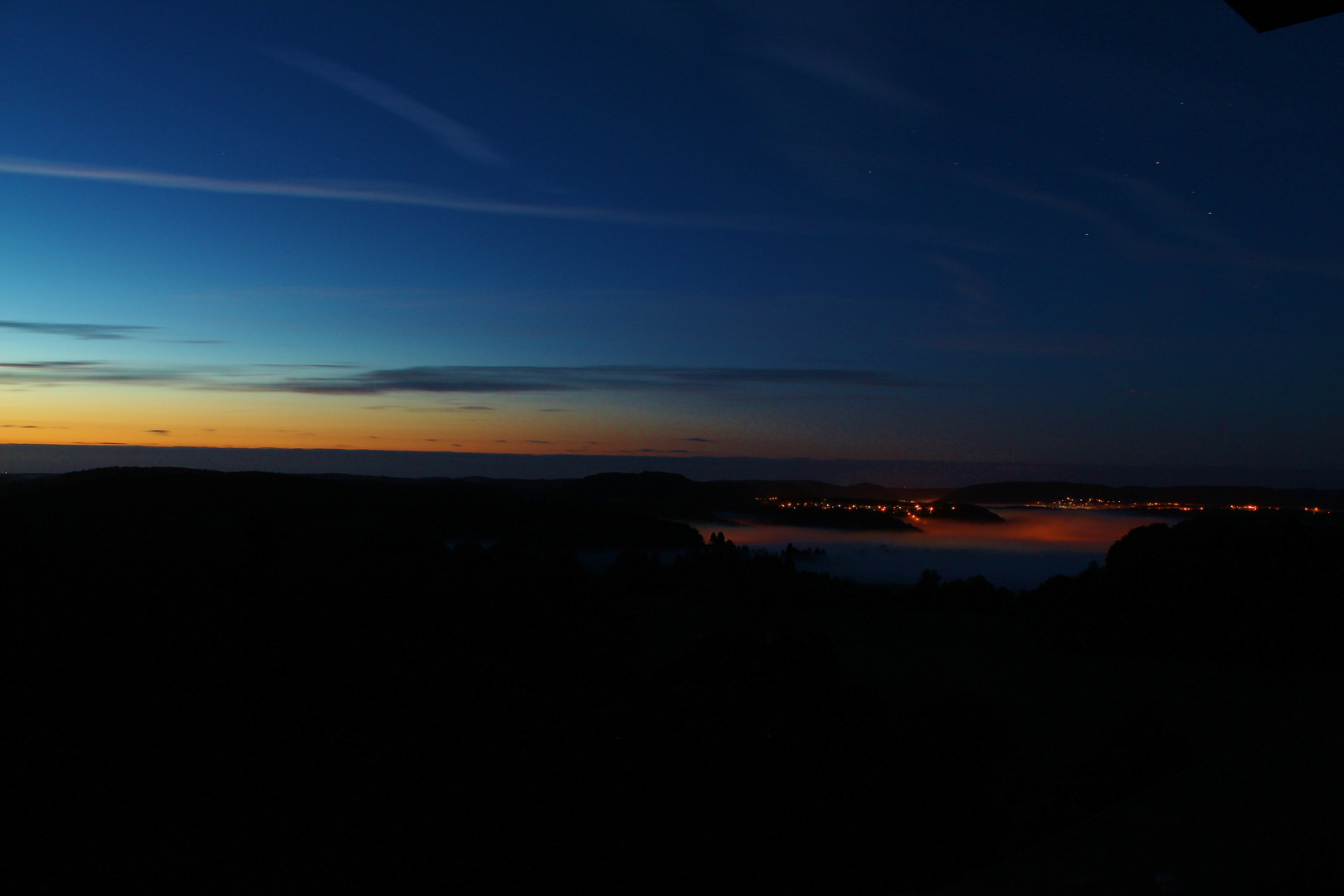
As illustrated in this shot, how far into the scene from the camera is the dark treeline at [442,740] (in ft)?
20.9

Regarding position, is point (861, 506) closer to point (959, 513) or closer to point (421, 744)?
point (959, 513)

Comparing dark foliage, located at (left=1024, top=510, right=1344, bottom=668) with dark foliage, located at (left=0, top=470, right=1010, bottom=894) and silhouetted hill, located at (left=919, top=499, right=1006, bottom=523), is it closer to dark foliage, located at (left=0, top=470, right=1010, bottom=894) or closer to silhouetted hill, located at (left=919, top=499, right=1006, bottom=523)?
dark foliage, located at (left=0, top=470, right=1010, bottom=894)

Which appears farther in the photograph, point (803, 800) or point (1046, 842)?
point (803, 800)

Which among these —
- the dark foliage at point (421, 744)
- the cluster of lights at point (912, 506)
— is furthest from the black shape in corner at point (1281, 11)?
the cluster of lights at point (912, 506)

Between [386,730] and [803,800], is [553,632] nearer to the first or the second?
[386,730]

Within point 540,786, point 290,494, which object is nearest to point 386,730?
point 540,786

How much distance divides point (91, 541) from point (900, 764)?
12.5m

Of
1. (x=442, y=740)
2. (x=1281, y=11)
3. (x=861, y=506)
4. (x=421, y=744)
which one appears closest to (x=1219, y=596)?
(x=442, y=740)

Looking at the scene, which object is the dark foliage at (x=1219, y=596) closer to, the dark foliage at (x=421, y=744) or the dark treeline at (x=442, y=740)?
the dark treeline at (x=442, y=740)

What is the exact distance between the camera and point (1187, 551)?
16219 mm

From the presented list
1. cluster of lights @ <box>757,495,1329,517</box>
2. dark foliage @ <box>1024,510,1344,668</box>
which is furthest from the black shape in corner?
cluster of lights @ <box>757,495,1329,517</box>

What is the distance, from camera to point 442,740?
8234mm

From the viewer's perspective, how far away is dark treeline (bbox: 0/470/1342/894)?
637cm

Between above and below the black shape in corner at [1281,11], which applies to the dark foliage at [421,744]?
below
